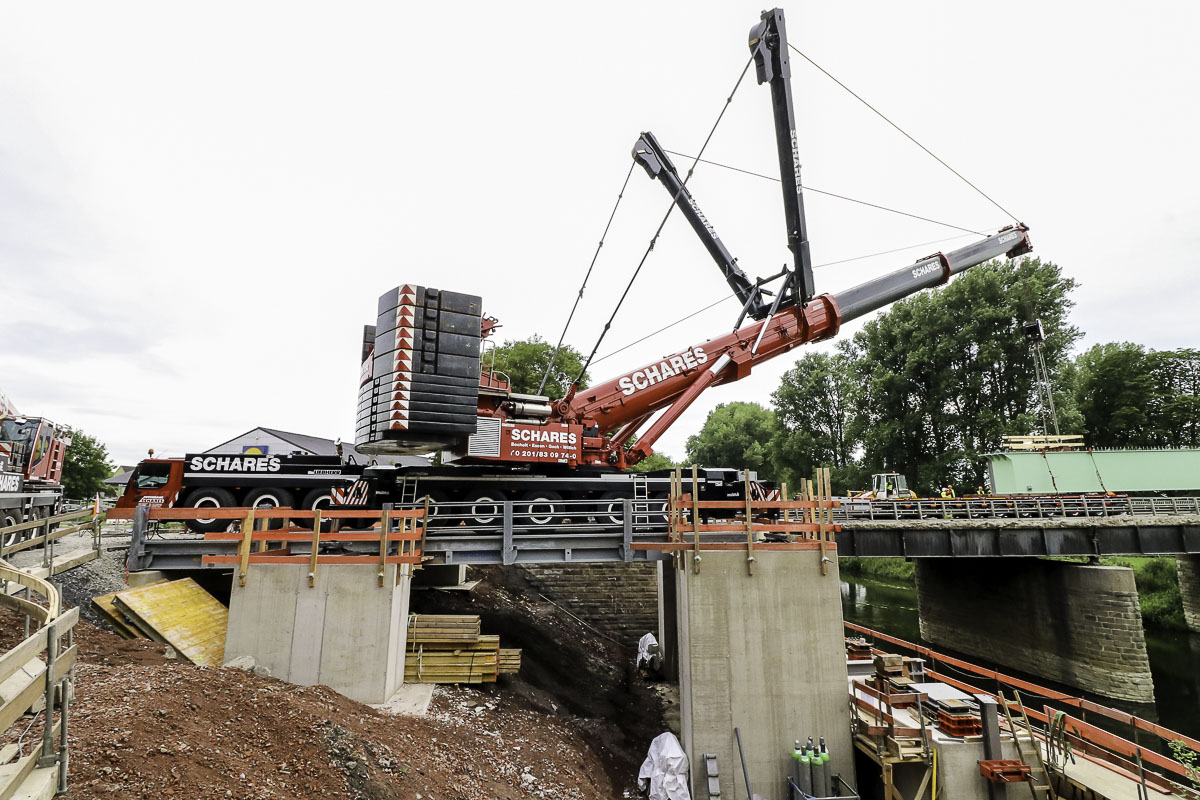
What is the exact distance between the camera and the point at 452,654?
35.1 ft

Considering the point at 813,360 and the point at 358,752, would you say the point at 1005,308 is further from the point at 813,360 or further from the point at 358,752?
the point at 358,752

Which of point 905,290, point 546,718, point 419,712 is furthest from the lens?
point 905,290

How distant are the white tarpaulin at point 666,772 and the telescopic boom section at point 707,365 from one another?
5.48 metres

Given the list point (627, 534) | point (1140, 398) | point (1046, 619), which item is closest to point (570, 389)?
point (627, 534)

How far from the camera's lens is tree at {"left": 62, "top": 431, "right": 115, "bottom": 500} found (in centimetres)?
4359

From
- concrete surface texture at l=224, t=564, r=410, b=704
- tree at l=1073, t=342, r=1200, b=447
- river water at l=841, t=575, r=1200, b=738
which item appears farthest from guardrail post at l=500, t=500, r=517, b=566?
tree at l=1073, t=342, r=1200, b=447

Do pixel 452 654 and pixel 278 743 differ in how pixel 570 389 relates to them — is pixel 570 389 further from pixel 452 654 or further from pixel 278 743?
pixel 278 743

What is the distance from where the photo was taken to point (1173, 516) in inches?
695

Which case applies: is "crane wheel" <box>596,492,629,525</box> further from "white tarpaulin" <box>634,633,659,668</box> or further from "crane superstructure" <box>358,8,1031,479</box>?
"white tarpaulin" <box>634,633,659,668</box>

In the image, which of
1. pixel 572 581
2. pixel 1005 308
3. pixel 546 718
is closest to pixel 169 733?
pixel 546 718

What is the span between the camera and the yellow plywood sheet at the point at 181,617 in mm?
8930

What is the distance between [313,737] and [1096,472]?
29.3 meters

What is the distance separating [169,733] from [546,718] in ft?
21.4

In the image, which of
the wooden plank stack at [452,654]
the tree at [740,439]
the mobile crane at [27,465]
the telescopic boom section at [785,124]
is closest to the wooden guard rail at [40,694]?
the wooden plank stack at [452,654]
